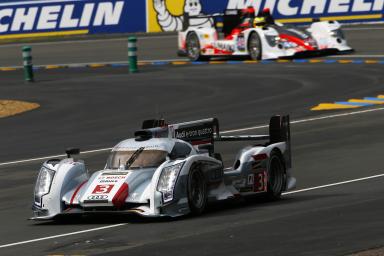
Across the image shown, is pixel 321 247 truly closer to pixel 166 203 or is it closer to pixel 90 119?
pixel 166 203

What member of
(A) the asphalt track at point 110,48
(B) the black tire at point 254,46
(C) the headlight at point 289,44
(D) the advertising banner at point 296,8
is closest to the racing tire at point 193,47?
(A) the asphalt track at point 110,48

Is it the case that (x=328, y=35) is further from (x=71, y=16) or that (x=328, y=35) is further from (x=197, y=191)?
(x=197, y=191)

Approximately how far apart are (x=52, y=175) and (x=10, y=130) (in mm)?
12031

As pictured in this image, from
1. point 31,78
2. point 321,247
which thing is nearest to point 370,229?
point 321,247

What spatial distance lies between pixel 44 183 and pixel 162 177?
1.63 m

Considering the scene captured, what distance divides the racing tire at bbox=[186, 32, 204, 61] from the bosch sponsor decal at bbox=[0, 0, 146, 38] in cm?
621

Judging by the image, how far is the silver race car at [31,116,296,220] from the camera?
13.9 m

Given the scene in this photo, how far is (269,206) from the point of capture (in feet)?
49.4

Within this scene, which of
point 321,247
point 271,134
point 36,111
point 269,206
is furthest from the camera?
point 36,111

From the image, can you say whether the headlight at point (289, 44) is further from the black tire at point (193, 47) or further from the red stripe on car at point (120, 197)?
the red stripe on car at point (120, 197)

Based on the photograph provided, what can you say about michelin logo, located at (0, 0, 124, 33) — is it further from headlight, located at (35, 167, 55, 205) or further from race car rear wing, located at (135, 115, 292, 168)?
headlight, located at (35, 167, 55, 205)

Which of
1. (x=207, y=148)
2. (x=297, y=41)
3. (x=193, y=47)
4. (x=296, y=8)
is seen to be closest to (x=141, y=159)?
(x=207, y=148)

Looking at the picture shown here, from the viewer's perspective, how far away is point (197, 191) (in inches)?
564

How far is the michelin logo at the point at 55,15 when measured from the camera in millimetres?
46062
